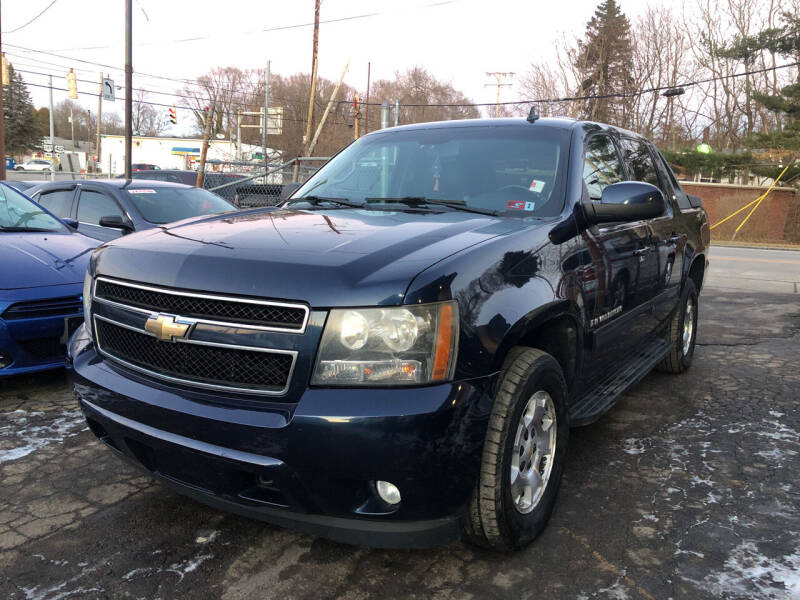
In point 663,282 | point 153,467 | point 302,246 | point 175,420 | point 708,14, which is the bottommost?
point 153,467

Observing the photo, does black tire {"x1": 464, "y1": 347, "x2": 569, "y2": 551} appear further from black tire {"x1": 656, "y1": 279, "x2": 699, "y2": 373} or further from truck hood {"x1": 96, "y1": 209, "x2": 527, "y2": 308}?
black tire {"x1": 656, "y1": 279, "x2": 699, "y2": 373}

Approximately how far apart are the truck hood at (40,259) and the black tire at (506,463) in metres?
3.48

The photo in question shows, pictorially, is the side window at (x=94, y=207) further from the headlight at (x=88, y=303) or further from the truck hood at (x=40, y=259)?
the headlight at (x=88, y=303)

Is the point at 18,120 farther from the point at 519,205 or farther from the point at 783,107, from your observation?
the point at 519,205

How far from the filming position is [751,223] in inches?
1094

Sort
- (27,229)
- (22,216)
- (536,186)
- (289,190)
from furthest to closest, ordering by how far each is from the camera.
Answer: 1. (22,216)
2. (27,229)
3. (289,190)
4. (536,186)

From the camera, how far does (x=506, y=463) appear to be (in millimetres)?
2242

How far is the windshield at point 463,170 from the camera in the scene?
3123 mm

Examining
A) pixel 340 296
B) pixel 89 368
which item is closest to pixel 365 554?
pixel 340 296

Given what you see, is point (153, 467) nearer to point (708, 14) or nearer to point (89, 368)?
point (89, 368)

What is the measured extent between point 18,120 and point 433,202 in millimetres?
88421

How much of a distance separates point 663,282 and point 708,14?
127ft

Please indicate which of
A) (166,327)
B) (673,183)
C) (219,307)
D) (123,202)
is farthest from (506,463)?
(123,202)

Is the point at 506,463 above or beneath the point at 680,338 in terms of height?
above
